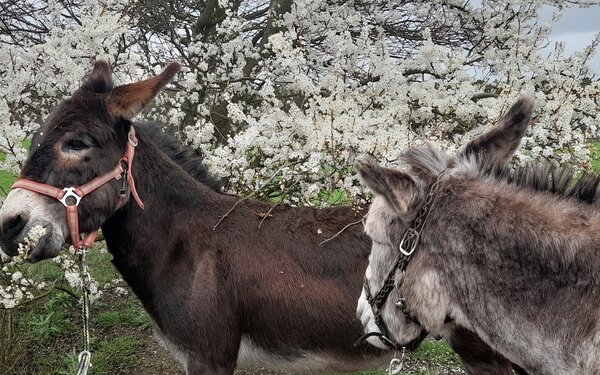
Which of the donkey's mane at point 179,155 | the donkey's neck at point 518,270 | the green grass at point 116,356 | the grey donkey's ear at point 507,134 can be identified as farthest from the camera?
the green grass at point 116,356

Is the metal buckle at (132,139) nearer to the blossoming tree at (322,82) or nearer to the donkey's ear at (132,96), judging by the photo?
the donkey's ear at (132,96)

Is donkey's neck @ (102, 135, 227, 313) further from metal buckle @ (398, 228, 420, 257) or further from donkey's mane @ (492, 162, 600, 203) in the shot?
donkey's mane @ (492, 162, 600, 203)

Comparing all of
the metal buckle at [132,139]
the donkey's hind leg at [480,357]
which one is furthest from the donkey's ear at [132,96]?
the donkey's hind leg at [480,357]

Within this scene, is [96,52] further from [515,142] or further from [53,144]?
[515,142]

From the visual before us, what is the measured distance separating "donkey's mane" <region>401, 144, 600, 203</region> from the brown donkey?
1.12 m

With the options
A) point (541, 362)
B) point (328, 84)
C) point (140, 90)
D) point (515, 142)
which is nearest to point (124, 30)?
point (328, 84)

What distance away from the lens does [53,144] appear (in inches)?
112

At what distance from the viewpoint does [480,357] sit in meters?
2.97

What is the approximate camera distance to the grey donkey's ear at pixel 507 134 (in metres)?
2.38

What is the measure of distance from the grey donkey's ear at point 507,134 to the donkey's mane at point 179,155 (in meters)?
1.86

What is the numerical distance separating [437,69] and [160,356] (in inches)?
158

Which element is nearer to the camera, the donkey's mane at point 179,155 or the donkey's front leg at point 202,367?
the donkey's front leg at point 202,367

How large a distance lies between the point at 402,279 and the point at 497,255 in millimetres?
364

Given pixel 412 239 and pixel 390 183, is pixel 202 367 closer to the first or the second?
pixel 412 239
